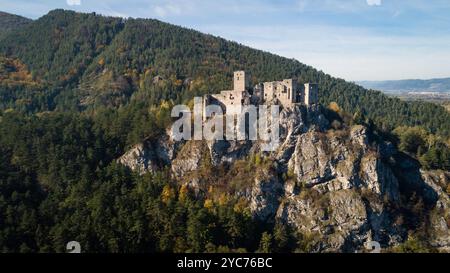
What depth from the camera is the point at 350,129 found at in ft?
287

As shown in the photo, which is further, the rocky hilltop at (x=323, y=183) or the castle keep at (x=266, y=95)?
the castle keep at (x=266, y=95)

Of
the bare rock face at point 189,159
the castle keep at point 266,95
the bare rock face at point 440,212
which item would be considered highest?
the castle keep at point 266,95

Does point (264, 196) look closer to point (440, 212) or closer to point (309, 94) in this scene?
point (309, 94)

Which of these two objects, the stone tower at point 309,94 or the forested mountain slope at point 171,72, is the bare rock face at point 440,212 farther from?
the forested mountain slope at point 171,72

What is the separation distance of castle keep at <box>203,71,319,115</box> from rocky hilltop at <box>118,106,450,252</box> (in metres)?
2.16

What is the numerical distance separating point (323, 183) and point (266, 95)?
1948 cm

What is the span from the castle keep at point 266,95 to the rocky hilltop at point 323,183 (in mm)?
2165

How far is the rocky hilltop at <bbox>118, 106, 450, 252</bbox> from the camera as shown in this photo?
3174 inches

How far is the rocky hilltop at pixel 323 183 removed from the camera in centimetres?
8062

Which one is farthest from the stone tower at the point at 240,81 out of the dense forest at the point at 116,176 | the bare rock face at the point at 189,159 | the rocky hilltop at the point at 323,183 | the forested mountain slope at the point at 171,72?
the forested mountain slope at the point at 171,72

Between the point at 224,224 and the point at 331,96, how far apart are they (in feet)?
319

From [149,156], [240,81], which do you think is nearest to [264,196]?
[240,81]
